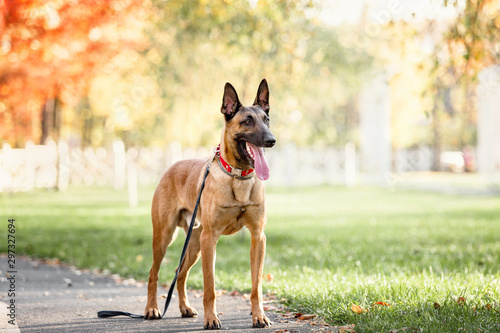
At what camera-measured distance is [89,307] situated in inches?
236

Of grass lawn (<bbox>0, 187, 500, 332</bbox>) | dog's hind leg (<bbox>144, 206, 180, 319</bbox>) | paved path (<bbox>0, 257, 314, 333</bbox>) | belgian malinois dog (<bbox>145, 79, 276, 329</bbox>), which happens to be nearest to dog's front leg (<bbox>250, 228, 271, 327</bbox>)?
belgian malinois dog (<bbox>145, 79, 276, 329</bbox>)

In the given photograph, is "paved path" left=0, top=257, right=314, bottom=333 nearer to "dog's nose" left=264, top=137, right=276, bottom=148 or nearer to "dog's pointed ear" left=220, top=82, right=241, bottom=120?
"dog's nose" left=264, top=137, right=276, bottom=148

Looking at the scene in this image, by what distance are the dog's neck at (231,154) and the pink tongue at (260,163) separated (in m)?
0.13

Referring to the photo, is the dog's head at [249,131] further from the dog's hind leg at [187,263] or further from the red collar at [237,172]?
the dog's hind leg at [187,263]

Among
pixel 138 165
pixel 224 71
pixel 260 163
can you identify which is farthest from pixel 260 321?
pixel 138 165

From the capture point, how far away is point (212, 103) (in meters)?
26.5

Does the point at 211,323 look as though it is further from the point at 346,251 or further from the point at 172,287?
the point at 346,251

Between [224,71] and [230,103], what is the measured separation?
16158 millimetres

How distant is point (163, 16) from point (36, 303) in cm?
969

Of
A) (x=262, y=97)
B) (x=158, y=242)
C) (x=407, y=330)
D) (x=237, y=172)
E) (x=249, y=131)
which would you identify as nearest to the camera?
(x=407, y=330)

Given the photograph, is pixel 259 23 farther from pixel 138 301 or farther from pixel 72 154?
pixel 72 154

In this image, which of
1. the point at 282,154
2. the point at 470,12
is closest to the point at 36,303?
the point at 470,12

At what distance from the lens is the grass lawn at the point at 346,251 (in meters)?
5.06

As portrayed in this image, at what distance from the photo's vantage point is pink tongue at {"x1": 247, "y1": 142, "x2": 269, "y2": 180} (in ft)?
15.2
